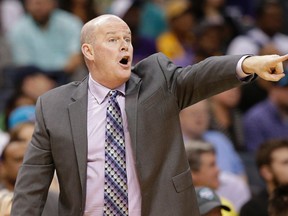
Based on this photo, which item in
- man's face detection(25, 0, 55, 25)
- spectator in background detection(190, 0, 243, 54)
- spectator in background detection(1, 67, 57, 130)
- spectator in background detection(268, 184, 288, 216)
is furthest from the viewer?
spectator in background detection(190, 0, 243, 54)

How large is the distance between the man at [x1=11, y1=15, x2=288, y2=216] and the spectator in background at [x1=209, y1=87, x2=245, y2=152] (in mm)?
3811

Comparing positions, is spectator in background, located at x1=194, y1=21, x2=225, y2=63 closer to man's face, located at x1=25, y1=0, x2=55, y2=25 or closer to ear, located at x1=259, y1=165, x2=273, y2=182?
man's face, located at x1=25, y1=0, x2=55, y2=25

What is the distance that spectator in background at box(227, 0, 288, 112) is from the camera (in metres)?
8.16

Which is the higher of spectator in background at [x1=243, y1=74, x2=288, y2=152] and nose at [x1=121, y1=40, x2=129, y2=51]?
nose at [x1=121, y1=40, x2=129, y2=51]

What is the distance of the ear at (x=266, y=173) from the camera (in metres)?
5.78

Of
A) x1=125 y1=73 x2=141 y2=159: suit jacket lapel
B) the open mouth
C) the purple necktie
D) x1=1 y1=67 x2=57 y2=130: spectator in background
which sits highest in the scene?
the open mouth

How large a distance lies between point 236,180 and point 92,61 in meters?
3.02

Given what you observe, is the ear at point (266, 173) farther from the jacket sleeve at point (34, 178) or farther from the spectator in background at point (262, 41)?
the jacket sleeve at point (34, 178)

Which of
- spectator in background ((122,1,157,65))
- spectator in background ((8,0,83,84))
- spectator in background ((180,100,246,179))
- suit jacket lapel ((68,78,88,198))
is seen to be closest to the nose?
suit jacket lapel ((68,78,88,198))

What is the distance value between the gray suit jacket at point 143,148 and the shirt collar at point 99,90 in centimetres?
4

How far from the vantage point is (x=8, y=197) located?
14.5ft

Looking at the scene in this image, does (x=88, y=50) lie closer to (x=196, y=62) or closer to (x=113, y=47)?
(x=113, y=47)

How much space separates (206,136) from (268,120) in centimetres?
75

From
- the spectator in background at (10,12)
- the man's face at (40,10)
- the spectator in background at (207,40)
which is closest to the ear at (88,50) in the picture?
the spectator in background at (207,40)
